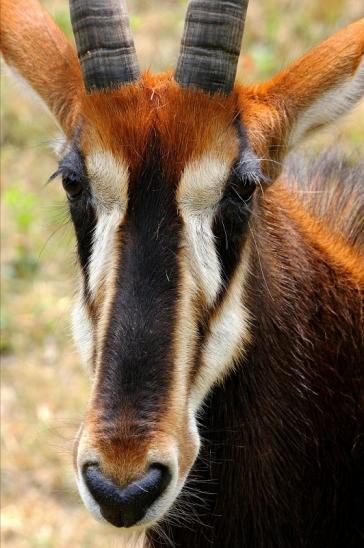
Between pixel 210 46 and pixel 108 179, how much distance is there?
0.86 meters

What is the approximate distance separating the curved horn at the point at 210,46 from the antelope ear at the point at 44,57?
2.08 ft

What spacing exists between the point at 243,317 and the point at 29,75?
5.75ft

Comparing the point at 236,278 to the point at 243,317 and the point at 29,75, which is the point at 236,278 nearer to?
the point at 243,317

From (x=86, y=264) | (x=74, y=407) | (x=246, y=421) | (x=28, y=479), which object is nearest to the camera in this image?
(x=86, y=264)

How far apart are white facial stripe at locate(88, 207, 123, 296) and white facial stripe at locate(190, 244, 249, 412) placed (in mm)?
575

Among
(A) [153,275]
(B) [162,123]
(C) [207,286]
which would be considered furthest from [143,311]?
(B) [162,123]

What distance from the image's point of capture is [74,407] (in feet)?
32.9

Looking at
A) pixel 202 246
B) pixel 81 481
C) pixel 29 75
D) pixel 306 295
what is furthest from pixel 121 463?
pixel 29 75

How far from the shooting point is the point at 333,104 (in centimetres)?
598

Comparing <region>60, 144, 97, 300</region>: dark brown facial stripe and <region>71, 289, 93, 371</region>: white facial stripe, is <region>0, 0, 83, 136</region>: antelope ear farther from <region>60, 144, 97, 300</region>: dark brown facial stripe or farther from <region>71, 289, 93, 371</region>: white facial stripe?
<region>71, 289, 93, 371</region>: white facial stripe

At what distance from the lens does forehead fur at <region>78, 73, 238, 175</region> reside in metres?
5.46

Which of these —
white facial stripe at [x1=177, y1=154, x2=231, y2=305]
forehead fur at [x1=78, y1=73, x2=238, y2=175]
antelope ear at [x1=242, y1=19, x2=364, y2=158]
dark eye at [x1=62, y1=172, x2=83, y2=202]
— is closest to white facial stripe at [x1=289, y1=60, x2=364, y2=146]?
antelope ear at [x1=242, y1=19, x2=364, y2=158]

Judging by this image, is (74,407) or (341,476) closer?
(341,476)

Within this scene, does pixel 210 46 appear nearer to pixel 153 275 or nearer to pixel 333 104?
pixel 333 104
